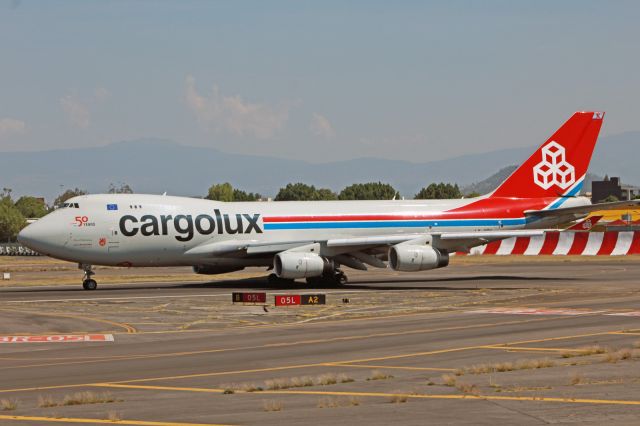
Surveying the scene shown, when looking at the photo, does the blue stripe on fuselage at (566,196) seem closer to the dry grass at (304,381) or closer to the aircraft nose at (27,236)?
the aircraft nose at (27,236)

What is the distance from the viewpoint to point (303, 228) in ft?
182

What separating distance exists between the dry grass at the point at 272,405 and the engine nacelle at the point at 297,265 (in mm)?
32977

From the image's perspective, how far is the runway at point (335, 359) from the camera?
17.0 metres

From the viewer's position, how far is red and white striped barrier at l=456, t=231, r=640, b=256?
→ 79625mm

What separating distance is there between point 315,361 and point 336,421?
8121mm

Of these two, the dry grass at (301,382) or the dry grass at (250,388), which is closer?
the dry grass at (250,388)

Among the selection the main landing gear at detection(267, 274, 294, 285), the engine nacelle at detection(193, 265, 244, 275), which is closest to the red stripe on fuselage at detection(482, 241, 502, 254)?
the main landing gear at detection(267, 274, 294, 285)

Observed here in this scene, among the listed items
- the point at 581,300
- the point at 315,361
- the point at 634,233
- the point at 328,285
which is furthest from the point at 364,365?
the point at 634,233

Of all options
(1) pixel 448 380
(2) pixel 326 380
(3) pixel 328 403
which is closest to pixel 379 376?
(2) pixel 326 380

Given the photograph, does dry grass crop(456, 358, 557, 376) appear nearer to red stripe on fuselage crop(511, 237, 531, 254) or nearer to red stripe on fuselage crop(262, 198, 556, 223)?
red stripe on fuselage crop(262, 198, 556, 223)

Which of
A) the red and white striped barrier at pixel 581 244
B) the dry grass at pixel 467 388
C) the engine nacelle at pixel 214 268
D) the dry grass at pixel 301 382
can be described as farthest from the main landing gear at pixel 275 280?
the dry grass at pixel 467 388

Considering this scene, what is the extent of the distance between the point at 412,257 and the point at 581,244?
32.6 metres

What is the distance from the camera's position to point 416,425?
15508 mm

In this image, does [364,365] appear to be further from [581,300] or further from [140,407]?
[581,300]
